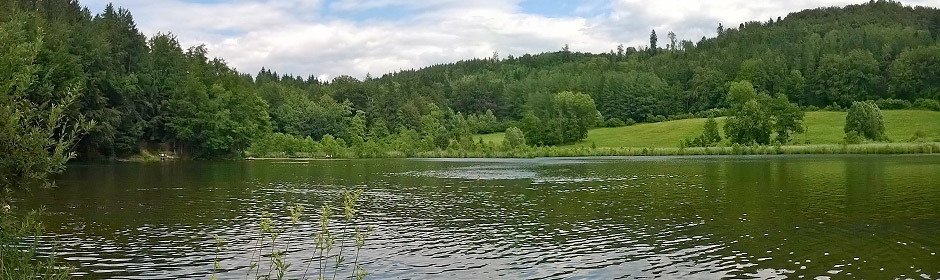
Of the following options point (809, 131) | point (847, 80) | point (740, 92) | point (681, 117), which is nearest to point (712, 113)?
point (681, 117)

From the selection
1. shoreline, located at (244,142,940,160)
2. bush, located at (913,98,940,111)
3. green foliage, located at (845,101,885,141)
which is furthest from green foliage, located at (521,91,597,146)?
bush, located at (913,98,940,111)

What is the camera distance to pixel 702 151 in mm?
115438

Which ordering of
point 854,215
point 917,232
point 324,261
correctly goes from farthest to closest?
point 854,215
point 917,232
point 324,261

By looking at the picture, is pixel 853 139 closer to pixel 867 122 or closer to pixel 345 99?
pixel 867 122

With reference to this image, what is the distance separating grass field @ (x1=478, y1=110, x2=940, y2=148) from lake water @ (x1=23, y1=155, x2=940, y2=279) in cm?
7368

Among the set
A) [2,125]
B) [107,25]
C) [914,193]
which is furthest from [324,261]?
[107,25]

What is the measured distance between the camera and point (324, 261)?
22.4 metres

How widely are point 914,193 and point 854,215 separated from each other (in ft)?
39.4

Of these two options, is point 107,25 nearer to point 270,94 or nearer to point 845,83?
point 270,94

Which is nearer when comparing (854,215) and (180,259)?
(180,259)

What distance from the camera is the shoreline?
98.4m

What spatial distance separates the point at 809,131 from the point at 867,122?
15.0 m

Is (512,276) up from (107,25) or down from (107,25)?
down

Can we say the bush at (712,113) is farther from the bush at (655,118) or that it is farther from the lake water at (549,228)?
the lake water at (549,228)
